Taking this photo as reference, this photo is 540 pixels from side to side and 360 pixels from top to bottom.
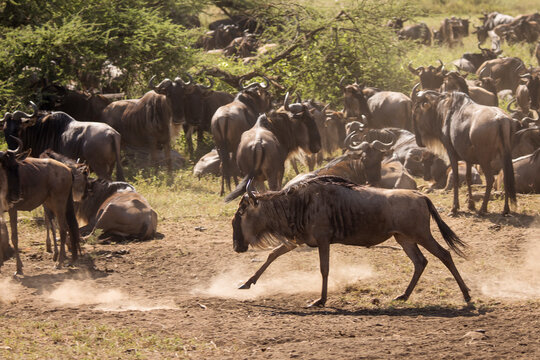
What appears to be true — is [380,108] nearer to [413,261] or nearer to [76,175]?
[76,175]

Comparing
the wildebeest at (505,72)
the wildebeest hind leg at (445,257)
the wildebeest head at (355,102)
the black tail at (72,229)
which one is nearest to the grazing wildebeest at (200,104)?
the wildebeest head at (355,102)

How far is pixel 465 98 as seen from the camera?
11.2 metres

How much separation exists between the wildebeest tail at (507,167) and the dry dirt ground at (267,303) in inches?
11.9

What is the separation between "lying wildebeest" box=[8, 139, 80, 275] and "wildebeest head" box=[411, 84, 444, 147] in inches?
218

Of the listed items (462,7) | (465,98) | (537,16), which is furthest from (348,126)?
(462,7)

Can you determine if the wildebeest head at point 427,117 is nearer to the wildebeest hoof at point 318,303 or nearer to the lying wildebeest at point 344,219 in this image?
the lying wildebeest at point 344,219

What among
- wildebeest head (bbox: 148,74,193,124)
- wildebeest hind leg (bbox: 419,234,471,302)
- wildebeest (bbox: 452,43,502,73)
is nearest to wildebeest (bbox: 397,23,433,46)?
wildebeest (bbox: 452,43,502,73)

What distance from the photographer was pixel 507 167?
34.2ft

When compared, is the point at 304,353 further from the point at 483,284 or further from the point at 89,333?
the point at 483,284

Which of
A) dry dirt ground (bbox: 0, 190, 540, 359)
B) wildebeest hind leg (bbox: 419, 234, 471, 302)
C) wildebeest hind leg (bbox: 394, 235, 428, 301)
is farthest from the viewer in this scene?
wildebeest hind leg (bbox: 394, 235, 428, 301)

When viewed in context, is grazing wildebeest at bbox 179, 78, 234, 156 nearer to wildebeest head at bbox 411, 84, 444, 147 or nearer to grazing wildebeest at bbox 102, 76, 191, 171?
grazing wildebeest at bbox 102, 76, 191, 171

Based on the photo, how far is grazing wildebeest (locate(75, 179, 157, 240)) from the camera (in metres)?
10.1

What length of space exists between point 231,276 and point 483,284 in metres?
2.56

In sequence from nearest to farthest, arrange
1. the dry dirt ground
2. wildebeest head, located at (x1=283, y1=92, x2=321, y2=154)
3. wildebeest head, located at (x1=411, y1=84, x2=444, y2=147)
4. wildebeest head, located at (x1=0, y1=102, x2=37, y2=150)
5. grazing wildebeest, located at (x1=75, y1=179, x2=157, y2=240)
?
the dry dirt ground → grazing wildebeest, located at (x1=75, y1=179, x2=157, y2=240) → wildebeest head, located at (x1=0, y1=102, x2=37, y2=150) → wildebeest head, located at (x1=411, y1=84, x2=444, y2=147) → wildebeest head, located at (x1=283, y1=92, x2=321, y2=154)
